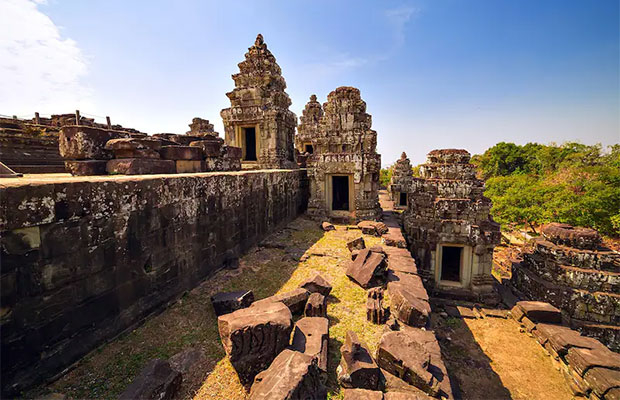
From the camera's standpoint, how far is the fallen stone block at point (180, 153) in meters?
5.38

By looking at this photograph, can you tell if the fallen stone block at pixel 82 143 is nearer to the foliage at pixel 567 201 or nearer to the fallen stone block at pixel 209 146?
the fallen stone block at pixel 209 146

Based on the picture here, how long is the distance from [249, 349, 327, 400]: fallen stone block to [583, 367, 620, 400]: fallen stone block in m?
6.05

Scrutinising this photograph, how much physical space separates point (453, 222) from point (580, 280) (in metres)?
3.57

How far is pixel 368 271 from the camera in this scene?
15.7ft

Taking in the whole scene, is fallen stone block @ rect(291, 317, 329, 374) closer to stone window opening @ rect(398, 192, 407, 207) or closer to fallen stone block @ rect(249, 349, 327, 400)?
fallen stone block @ rect(249, 349, 327, 400)

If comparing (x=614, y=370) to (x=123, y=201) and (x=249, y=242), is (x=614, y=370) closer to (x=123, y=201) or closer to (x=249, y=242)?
(x=249, y=242)

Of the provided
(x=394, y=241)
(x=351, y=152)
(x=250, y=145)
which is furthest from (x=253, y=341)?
(x=250, y=145)

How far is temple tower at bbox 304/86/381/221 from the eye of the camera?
9.44 meters

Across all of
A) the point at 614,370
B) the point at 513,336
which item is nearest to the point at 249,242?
the point at 513,336

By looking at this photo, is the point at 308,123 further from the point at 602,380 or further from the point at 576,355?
the point at 602,380

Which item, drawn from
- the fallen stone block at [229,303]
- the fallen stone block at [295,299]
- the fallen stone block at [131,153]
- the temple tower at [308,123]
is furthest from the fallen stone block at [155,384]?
the temple tower at [308,123]

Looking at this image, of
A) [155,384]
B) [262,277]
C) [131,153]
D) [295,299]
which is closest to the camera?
[155,384]

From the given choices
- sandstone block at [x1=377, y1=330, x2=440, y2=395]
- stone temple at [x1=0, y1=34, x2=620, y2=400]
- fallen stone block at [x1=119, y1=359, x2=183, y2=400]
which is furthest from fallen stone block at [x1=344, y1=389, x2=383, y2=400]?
fallen stone block at [x1=119, y1=359, x2=183, y2=400]

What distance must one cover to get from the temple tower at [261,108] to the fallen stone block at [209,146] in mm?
4224
